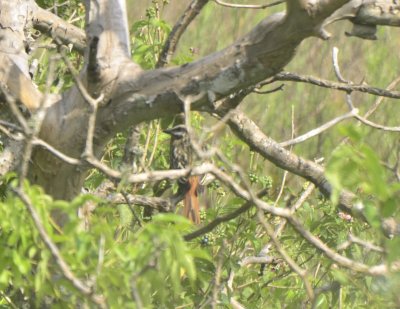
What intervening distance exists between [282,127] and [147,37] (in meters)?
2.34

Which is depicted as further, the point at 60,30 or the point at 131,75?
the point at 60,30

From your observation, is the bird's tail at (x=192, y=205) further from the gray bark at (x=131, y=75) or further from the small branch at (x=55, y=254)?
the small branch at (x=55, y=254)

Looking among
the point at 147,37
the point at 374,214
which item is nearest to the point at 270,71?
the point at 374,214

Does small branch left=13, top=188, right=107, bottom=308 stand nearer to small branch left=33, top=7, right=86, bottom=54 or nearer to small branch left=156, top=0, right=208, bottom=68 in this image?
small branch left=156, top=0, right=208, bottom=68

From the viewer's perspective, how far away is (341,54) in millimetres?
6086

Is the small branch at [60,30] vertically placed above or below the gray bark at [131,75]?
below

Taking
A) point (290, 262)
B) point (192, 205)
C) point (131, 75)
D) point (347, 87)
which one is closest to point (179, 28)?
point (131, 75)

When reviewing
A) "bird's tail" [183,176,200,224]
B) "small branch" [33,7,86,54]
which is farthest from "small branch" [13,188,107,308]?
"bird's tail" [183,176,200,224]

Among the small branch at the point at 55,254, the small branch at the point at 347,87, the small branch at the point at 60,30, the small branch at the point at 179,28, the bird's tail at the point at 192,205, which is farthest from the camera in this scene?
the bird's tail at the point at 192,205

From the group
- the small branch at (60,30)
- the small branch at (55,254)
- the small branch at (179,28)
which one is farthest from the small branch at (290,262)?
the small branch at (60,30)

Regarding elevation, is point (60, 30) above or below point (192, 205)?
above

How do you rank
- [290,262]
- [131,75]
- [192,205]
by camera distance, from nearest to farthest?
[290,262] < [131,75] < [192,205]

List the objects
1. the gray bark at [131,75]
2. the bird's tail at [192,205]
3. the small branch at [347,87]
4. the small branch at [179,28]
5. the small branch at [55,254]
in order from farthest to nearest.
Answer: the bird's tail at [192,205] → the small branch at [347,87] → the small branch at [179,28] → the gray bark at [131,75] → the small branch at [55,254]

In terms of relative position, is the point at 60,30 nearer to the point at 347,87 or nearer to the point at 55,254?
the point at 347,87
